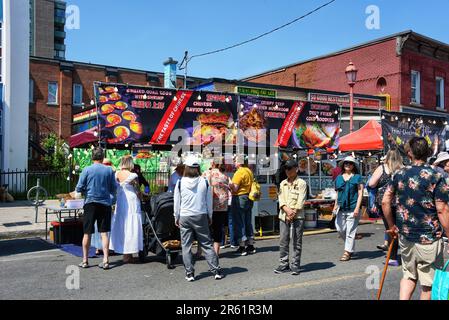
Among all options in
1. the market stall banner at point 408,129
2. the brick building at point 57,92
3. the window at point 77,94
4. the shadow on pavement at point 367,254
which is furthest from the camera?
the window at point 77,94

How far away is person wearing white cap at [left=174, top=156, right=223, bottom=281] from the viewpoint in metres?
6.56

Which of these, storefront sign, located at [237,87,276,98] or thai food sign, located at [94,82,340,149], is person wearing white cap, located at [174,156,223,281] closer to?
thai food sign, located at [94,82,340,149]

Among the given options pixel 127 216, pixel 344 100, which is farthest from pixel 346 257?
pixel 344 100

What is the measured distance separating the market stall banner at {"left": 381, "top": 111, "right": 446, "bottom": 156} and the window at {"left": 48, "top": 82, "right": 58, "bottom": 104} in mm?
28762

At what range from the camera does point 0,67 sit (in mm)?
19391

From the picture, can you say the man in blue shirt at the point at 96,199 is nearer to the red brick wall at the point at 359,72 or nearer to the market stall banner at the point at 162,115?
the market stall banner at the point at 162,115

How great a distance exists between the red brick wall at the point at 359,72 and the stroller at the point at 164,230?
70.9ft

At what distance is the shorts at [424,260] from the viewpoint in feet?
13.9

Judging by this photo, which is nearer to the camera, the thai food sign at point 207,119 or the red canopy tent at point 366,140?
the thai food sign at point 207,119

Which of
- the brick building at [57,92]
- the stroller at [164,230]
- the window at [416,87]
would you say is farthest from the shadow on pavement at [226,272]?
the brick building at [57,92]

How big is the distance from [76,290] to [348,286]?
143 inches

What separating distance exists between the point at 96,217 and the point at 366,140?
9.51m

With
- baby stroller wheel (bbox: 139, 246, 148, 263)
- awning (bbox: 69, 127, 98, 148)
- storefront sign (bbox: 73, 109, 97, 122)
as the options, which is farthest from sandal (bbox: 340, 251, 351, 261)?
storefront sign (bbox: 73, 109, 97, 122)

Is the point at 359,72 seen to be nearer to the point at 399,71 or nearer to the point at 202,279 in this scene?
the point at 399,71
